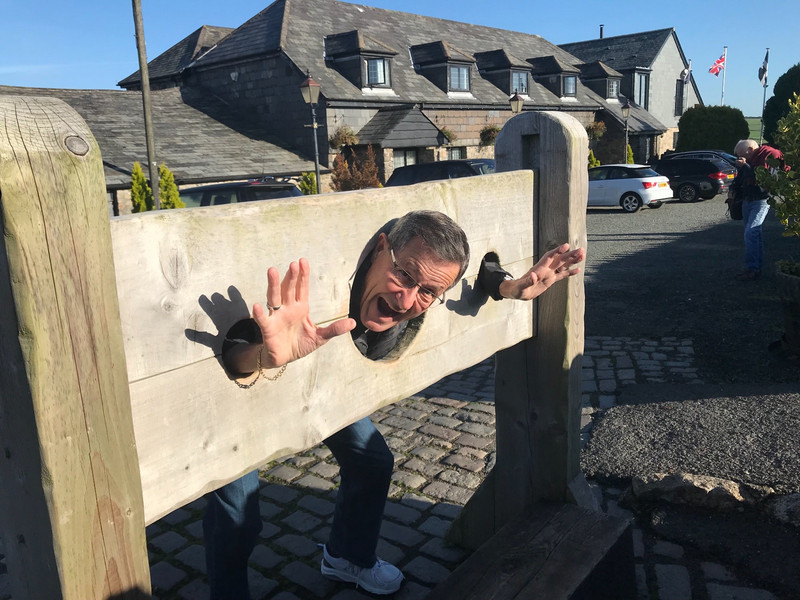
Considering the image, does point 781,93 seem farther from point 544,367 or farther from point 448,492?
point 544,367

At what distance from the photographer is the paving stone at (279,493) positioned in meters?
3.88

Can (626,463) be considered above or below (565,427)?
below

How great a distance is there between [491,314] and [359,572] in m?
1.27

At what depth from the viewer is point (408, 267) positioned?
2.09 meters

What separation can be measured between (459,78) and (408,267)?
2719cm

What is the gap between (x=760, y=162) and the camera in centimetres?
845

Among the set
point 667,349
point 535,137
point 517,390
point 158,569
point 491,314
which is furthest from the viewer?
point 667,349

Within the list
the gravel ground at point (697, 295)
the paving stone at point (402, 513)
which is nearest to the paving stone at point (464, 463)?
the paving stone at point (402, 513)

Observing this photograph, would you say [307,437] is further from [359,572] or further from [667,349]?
[667,349]

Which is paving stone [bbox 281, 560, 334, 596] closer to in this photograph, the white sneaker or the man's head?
the white sneaker

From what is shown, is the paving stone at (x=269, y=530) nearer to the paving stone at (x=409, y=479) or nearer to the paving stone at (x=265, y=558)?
the paving stone at (x=265, y=558)

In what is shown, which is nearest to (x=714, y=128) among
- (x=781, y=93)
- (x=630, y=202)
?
(x=781, y=93)

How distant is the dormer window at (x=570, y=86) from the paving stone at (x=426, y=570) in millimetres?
32113

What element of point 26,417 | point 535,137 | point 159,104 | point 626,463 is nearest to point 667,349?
point 626,463
